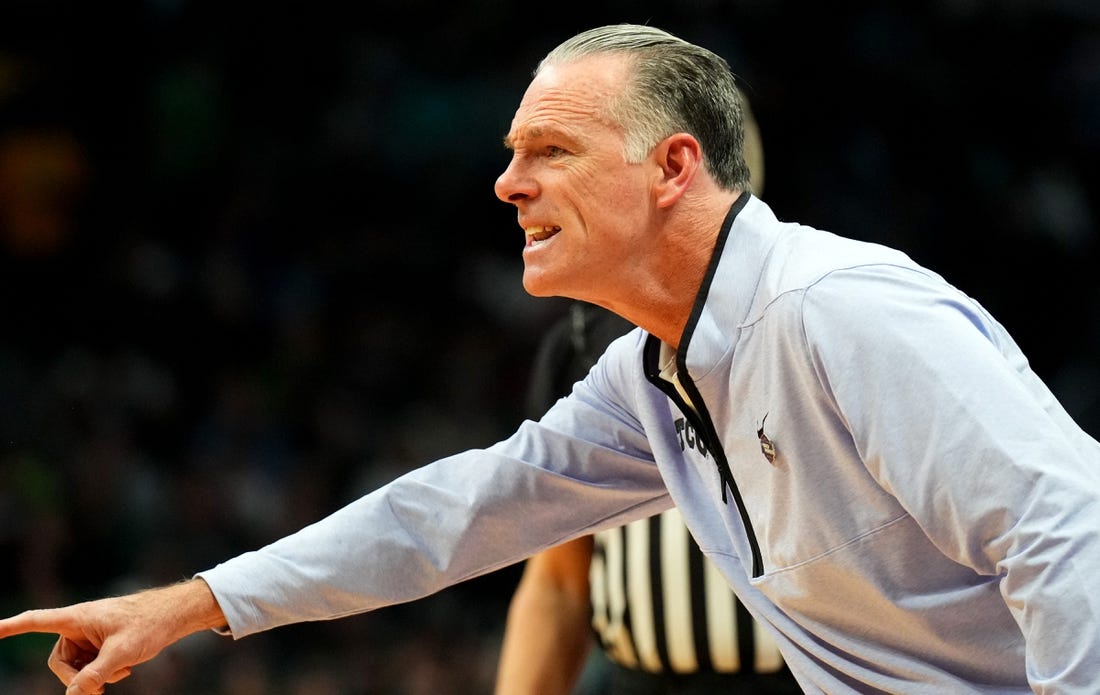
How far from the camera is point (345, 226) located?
6.47 meters

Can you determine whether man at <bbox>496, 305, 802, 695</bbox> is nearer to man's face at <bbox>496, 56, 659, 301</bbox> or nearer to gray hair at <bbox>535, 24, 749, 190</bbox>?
gray hair at <bbox>535, 24, 749, 190</bbox>

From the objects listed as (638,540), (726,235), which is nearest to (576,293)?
(726,235)

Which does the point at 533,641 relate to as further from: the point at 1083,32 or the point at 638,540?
the point at 1083,32

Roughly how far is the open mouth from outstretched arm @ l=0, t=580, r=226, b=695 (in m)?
0.73

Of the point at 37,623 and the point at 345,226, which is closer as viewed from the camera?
the point at 37,623

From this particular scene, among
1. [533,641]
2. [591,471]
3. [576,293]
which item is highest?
[576,293]

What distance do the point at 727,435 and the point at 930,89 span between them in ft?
15.3

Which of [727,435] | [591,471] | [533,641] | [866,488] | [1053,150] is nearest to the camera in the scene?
[866,488]

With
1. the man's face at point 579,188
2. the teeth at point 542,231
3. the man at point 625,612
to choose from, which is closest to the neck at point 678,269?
the man's face at point 579,188

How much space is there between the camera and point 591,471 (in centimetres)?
240

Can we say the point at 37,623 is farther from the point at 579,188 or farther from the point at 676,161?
the point at 676,161

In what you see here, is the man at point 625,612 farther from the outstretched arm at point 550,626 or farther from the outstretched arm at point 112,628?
the outstretched arm at point 112,628

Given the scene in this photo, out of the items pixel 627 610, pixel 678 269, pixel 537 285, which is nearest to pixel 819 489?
pixel 678 269

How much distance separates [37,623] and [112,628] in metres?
0.10
